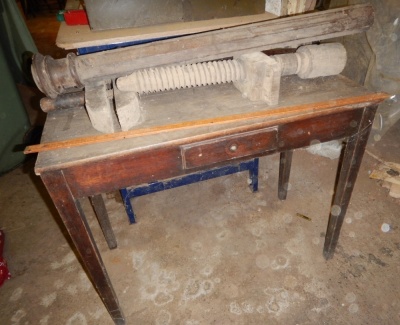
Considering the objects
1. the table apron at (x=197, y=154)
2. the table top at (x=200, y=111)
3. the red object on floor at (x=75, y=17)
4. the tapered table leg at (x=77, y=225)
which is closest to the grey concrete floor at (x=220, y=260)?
the tapered table leg at (x=77, y=225)

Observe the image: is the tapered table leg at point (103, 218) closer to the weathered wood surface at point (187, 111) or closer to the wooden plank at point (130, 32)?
the weathered wood surface at point (187, 111)

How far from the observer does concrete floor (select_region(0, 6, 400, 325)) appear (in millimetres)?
1462

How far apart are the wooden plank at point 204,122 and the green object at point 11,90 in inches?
70.6

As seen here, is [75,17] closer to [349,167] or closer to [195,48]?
[195,48]

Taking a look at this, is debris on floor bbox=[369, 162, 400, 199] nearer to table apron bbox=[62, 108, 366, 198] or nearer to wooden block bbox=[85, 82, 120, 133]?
table apron bbox=[62, 108, 366, 198]

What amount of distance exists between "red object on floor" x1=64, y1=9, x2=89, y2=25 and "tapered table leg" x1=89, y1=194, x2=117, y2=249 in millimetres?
1193

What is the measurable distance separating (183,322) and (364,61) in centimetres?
233

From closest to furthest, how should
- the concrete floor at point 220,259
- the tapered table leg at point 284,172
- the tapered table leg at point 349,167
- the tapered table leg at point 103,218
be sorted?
the tapered table leg at point 349,167 < the concrete floor at point 220,259 < the tapered table leg at point 103,218 < the tapered table leg at point 284,172

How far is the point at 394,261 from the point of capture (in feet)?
5.31

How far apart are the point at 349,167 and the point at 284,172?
0.72 meters

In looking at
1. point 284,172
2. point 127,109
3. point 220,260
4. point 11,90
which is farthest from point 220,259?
point 11,90

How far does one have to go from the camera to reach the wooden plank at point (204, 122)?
89cm

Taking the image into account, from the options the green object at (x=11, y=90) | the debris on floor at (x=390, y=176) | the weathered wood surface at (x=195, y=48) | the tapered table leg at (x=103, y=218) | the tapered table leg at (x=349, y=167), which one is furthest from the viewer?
the green object at (x=11, y=90)

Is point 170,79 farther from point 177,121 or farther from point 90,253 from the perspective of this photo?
point 90,253
